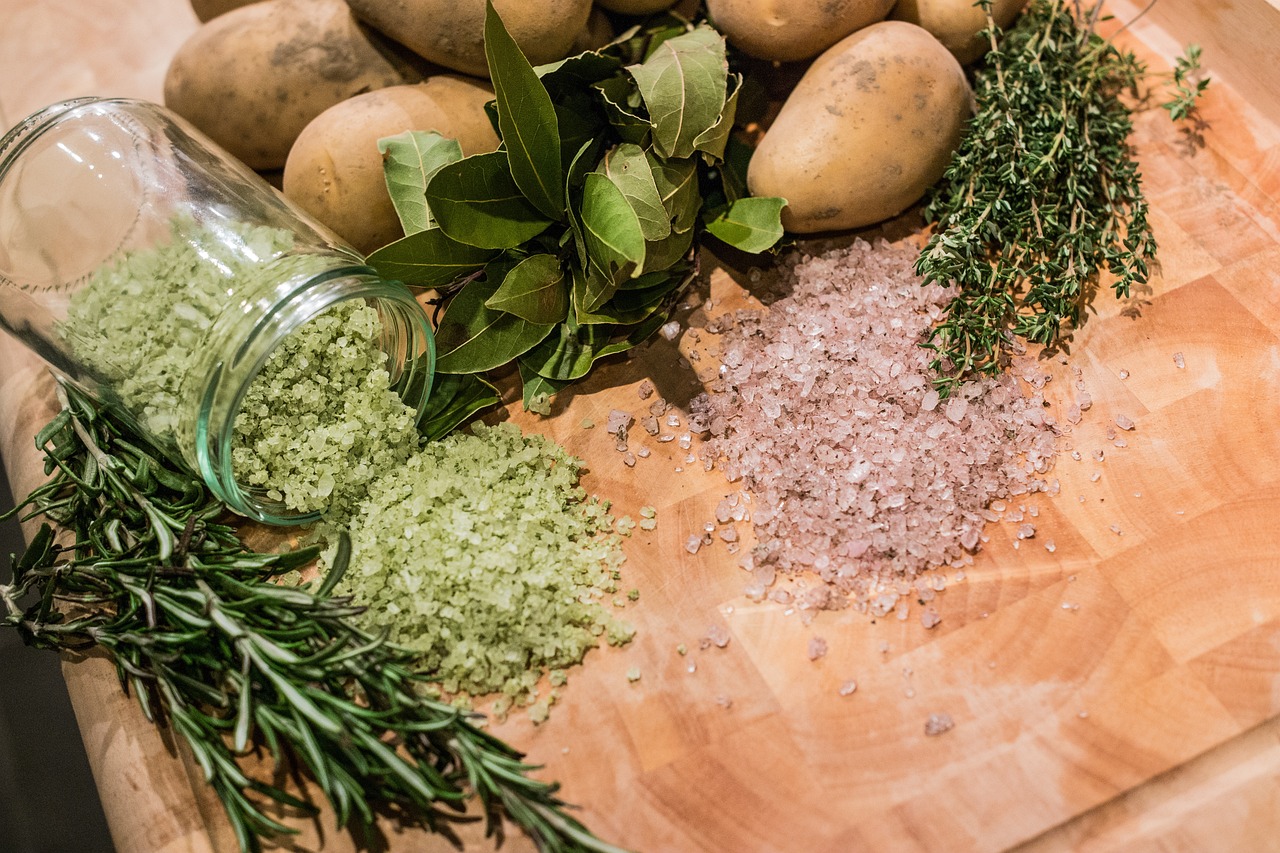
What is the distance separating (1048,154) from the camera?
111 cm

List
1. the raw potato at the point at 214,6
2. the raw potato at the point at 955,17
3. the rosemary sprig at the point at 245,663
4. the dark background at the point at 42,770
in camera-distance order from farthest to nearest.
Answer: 1. the raw potato at the point at 214,6
2. the raw potato at the point at 955,17
3. the dark background at the point at 42,770
4. the rosemary sprig at the point at 245,663

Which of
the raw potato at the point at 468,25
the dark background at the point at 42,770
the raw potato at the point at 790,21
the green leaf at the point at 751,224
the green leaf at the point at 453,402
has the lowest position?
the dark background at the point at 42,770

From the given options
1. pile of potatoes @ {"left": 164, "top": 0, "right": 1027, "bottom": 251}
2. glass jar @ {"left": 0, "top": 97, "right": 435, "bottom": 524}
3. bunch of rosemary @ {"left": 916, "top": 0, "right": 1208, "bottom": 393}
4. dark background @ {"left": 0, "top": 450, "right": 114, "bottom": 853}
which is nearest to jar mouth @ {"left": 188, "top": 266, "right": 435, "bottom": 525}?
glass jar @ {"left": 0, "top": 97, "right": 435, "bottom": 524}

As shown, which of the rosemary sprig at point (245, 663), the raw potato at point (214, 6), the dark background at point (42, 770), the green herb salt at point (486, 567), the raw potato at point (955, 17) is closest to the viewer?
the rosemary sprig at point (245, 663)

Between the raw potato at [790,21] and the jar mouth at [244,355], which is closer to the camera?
the jar mouth at [244,355]

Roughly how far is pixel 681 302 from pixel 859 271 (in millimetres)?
217

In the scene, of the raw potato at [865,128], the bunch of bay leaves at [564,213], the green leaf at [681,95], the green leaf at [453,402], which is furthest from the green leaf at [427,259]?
the raw potato at [865,128]

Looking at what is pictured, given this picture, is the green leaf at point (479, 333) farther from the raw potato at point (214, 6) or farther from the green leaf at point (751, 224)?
the raw potato at point (214, 6)

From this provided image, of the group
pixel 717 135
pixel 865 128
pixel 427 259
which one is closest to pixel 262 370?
pixel 427 259

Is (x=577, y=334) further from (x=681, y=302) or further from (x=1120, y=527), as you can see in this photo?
(x=1120, y=527)

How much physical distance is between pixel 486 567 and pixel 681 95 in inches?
21.5

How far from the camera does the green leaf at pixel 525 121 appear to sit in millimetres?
917

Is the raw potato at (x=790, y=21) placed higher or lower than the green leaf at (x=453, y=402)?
higher

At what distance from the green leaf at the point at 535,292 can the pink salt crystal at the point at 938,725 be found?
22.1 inches
